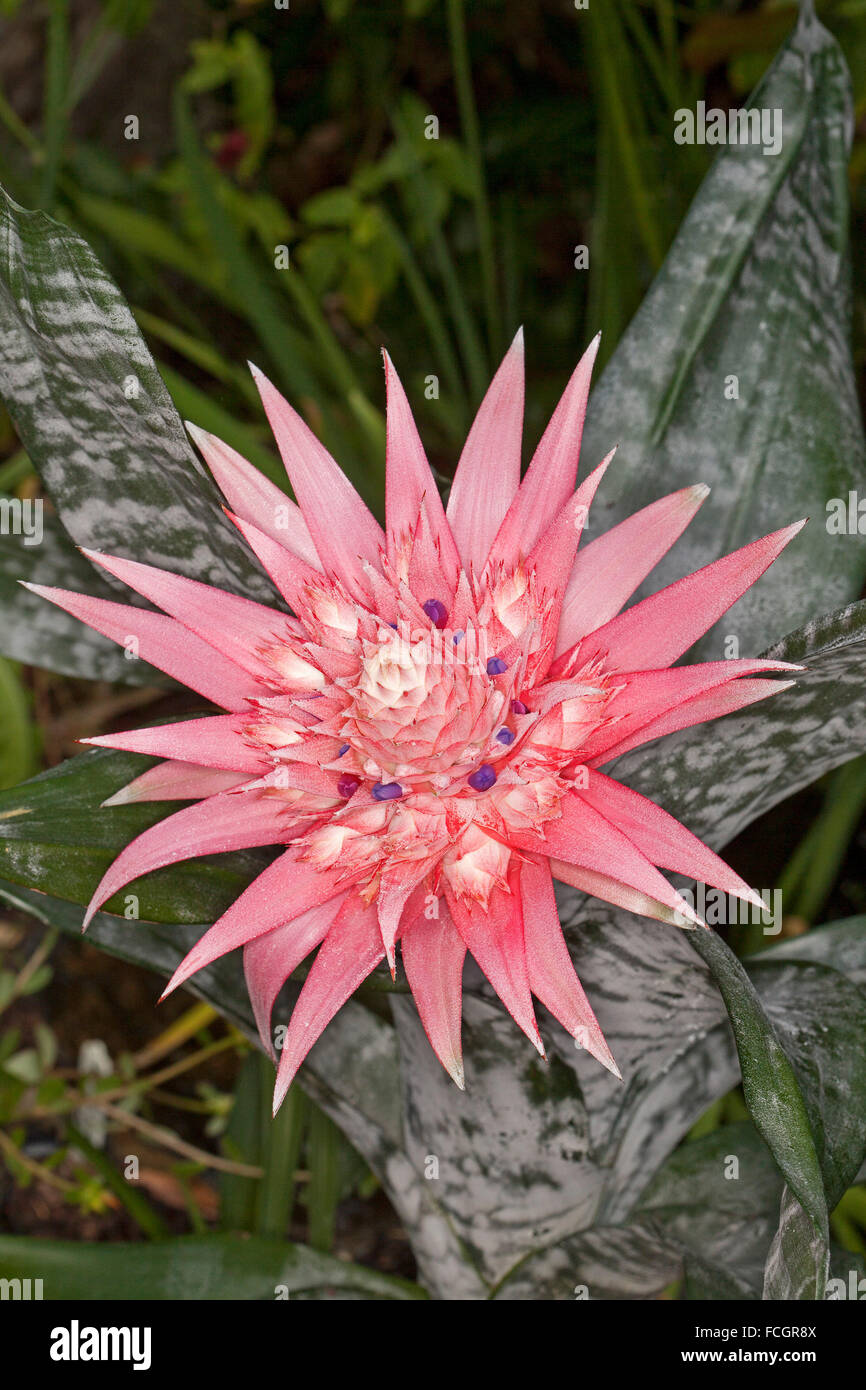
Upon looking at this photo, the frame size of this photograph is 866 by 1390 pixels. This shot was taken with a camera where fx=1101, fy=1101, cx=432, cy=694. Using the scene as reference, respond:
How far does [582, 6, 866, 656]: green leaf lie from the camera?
77 centimetres

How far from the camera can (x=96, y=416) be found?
2.14ft

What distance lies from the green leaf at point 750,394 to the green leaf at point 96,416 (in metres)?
0.28

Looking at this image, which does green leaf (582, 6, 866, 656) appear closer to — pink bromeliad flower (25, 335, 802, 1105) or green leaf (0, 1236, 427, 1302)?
pink bromeliad flower (25, 335, 802, 1105)

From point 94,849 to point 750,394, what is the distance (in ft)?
→ 1.76

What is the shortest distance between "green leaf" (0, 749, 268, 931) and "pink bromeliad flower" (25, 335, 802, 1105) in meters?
0.03

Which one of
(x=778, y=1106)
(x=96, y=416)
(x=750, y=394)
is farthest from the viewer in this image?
(x=750, y=394)

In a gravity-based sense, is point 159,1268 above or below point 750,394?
below

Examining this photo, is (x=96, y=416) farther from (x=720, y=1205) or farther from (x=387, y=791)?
(x=720, y=1205)

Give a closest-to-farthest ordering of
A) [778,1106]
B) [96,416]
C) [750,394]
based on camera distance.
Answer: [778,1106]
[96,416]
[750,394]

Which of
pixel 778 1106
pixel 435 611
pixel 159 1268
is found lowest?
pixel 159 1268

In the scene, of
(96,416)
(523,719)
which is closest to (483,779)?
(523,719)

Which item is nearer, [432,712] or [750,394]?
[432,712]
